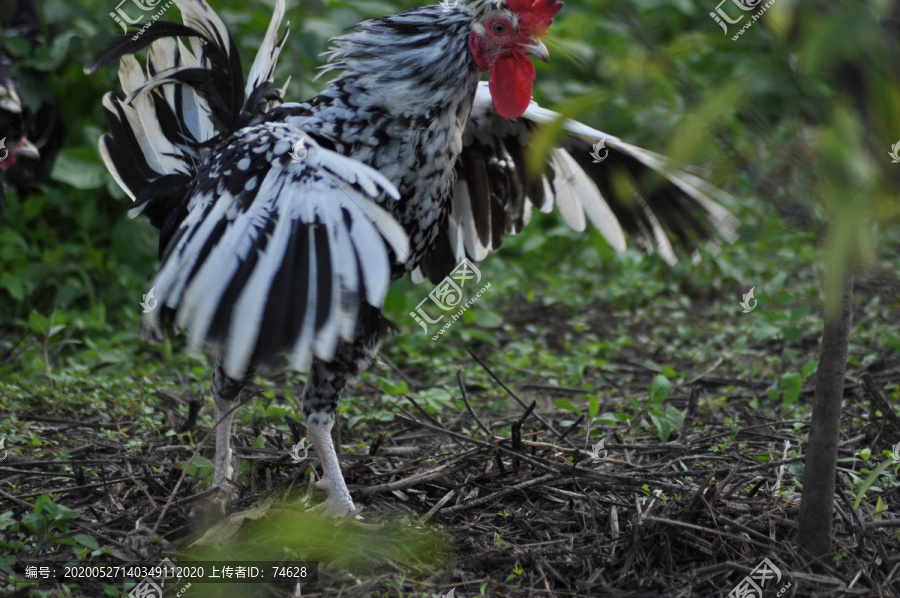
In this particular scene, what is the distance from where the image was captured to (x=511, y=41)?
121 inches

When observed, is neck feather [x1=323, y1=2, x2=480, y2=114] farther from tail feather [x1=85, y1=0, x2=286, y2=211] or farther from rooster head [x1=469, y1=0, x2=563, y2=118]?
tail feather [x1=85, y1=0, x2=286, y2=211]

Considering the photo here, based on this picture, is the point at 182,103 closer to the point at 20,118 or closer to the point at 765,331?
the point at 20,118

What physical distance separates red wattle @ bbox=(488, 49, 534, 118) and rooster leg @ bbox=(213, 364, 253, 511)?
150cm

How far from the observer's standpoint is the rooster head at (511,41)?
3051mm

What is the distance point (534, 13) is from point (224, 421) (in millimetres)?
2007

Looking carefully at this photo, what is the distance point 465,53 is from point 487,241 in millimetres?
1198

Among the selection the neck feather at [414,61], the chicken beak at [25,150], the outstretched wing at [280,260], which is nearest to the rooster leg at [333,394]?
the outstretched wing at [280,260]

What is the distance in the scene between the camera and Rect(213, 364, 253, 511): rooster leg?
324 cm

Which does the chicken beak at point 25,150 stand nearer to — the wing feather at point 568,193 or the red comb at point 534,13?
the wing feather at point 568,193

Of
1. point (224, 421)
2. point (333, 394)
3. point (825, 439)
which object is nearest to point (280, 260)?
point (333, 394)

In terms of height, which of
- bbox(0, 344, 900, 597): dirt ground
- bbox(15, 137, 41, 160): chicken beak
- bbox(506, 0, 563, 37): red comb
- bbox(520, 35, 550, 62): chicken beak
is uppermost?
bbox(506, 0, 563, 37): red comb

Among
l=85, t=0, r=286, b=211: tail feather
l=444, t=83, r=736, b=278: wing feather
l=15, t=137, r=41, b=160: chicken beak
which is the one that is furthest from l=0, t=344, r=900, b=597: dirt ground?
l=15, t=137, r=41, b=160: chicken beak

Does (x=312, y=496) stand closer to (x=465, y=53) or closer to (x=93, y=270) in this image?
(x=465, y=53)

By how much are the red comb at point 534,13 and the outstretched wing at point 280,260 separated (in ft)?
3.25
